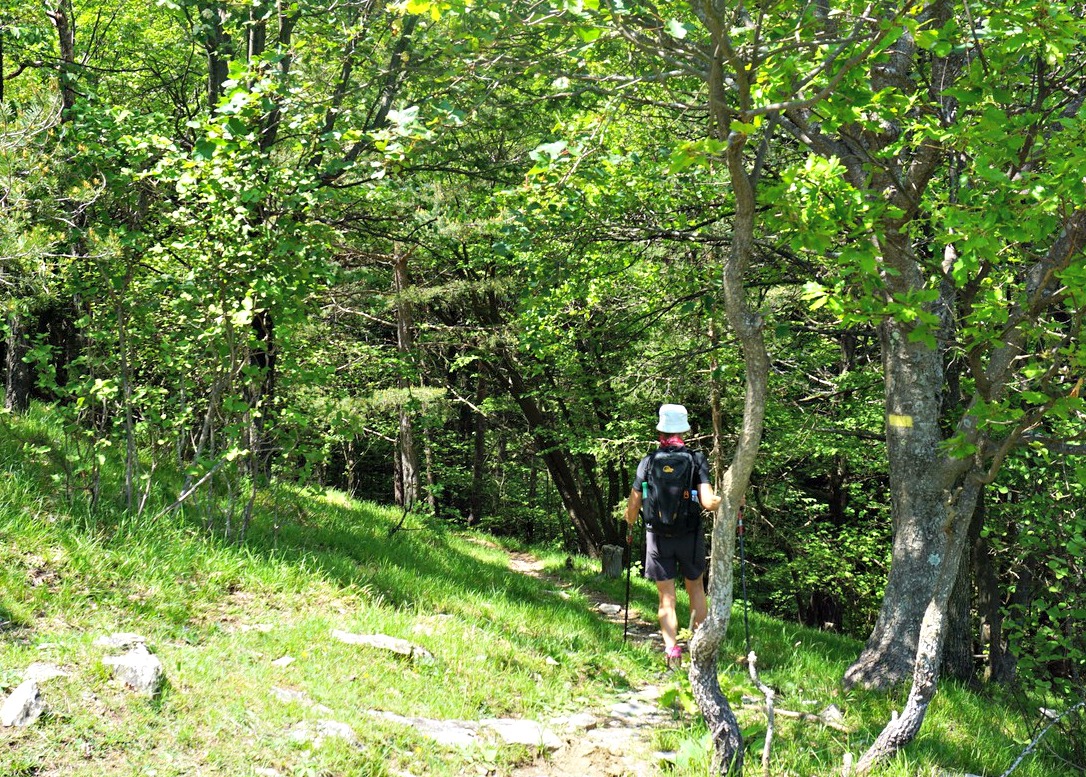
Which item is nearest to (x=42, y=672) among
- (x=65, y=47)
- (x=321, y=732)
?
(x=321, y=732)

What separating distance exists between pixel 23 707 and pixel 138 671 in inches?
21.4

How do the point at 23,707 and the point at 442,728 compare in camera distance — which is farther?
the point at 442,728

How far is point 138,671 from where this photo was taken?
4133mm

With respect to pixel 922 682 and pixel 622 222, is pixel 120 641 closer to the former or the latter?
pixel 922 682

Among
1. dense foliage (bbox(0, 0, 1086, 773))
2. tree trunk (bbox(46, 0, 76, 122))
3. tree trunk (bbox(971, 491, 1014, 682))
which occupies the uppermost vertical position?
tree trunk (bbox(46, 0, 76, 122))

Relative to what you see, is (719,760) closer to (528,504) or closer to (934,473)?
(934,473)

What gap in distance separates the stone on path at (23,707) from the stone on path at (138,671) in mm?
405

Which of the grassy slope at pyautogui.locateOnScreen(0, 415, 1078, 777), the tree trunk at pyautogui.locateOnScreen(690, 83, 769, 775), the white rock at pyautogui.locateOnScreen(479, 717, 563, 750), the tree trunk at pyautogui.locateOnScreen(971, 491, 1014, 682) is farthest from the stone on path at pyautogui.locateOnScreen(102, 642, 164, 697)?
the tree trunk at pyautogui.locateOnScreen(971, 491, 1014, 682)

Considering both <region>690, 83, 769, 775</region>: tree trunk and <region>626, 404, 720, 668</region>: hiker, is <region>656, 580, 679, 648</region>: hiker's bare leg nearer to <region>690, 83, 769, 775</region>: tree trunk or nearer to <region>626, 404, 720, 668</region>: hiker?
<region>626, 404, 720, 668</region>: hiker

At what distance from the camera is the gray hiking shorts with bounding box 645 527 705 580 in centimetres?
658

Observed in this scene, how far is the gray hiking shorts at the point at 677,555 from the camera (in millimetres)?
6582

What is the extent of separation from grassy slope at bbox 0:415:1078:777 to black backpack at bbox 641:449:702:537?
1.10 meters

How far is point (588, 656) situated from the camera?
6.45m

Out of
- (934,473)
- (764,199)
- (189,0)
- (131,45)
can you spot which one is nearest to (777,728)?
(934,473)
